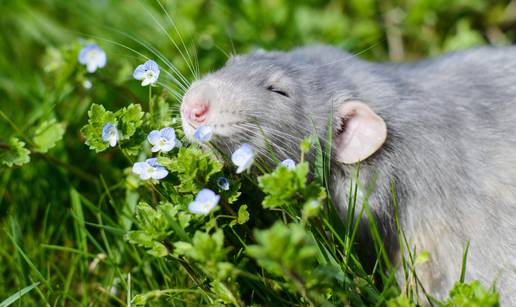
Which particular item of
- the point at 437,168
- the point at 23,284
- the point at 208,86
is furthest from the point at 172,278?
the point at 437,168

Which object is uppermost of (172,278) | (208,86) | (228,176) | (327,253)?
(208,86)

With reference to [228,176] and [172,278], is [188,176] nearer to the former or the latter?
[228,176]

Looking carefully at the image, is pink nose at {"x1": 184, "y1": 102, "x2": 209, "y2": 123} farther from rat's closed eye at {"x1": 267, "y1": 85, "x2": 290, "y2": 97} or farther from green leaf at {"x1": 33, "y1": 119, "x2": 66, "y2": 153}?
green leaf at {"x1": 33, "y1": 119, "x2": 66, "y2": 153}

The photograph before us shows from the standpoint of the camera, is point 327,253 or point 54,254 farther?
point 54,254

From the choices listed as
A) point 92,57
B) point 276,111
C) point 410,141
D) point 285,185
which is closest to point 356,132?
point 410,141

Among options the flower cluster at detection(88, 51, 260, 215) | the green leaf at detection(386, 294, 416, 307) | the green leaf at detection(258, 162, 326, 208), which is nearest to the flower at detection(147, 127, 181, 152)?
the flower cluster at detection(88, 51, 260, 215)

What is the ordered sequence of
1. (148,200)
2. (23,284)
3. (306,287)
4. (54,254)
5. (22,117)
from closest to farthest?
(306,287)
(23,284)
(148,200)
(54,254)
(22,117)
